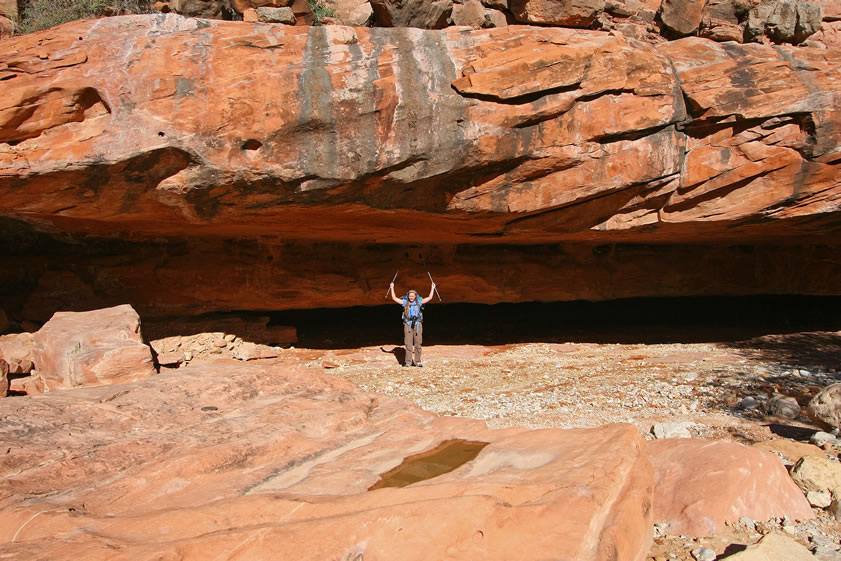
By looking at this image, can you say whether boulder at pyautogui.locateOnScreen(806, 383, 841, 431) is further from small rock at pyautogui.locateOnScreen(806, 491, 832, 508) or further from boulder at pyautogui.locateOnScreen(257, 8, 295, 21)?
boulder at pyautogui.locateOnScreen(257, 8, 295, 21)

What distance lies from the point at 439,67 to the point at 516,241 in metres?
3.33

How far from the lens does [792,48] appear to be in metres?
7.93

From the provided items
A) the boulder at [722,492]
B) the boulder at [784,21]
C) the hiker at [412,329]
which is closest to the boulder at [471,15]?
the boulder at [784,21]

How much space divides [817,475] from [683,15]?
768 centimetres

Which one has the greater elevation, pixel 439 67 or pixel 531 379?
pixel 439 67

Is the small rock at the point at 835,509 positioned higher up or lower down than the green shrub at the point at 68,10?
lower down

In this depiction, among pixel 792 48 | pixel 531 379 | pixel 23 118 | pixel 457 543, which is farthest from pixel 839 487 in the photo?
pixel 23 118

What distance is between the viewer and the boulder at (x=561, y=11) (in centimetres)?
866

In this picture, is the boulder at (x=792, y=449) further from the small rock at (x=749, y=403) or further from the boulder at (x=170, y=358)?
the boulder at (x=170, y=358)

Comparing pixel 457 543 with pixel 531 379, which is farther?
pixel 531 379

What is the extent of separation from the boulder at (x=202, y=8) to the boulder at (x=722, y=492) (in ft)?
29.3

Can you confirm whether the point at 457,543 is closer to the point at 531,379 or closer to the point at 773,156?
the point at 531,379

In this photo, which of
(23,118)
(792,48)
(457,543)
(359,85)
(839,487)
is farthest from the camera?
(792,48)

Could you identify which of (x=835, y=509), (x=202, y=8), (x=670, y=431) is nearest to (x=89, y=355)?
(x=202, y=8)
